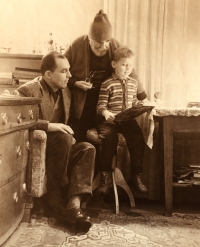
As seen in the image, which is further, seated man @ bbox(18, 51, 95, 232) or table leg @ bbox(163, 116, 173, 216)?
table leg @ bbox(163, 116, 173, 216)

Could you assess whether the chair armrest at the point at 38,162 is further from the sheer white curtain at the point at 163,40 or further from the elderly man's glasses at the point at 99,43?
the sheer white curtain at the point at 163,40

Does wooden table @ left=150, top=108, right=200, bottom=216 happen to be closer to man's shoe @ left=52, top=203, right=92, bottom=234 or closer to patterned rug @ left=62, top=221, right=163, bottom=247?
patterned rug @ left=62, top=221, right=163, bottom=247

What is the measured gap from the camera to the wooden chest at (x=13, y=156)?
4.58 feet

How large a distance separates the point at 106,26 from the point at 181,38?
0.49m

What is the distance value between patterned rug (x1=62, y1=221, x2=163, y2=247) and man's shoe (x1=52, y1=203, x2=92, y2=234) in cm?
4

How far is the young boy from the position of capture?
2.08 metres

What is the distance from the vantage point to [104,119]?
2201mm

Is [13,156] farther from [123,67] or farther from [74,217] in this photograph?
[123,67]

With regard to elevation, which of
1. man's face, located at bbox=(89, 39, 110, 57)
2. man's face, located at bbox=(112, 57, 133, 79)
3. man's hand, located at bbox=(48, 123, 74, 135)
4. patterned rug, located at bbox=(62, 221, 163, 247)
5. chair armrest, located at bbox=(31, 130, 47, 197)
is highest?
man's face, located at bbox=(89, 39, 110, 57)

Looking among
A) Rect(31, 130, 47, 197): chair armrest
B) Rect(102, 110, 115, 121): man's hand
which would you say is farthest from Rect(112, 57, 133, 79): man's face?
Rect(31, 130, 47, 197): chair armrest

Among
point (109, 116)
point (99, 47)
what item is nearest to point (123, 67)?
point (99, 47)

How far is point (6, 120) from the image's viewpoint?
54.3 inches

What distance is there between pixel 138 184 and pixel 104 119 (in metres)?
0.42

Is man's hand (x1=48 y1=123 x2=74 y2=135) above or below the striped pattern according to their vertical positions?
below
